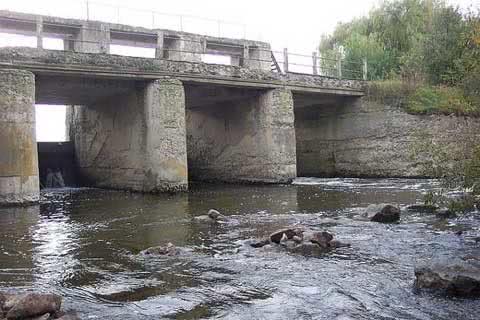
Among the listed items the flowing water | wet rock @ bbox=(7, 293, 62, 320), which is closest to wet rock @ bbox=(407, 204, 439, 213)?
the flowing water

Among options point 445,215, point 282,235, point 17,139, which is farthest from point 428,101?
point 17,139

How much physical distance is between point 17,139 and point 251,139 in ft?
31.3

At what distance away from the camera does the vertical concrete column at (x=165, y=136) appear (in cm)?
1727

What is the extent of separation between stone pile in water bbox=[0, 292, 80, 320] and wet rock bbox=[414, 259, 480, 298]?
149 inches

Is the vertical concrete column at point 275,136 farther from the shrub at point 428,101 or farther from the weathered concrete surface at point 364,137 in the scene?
the shrub at point 428,101

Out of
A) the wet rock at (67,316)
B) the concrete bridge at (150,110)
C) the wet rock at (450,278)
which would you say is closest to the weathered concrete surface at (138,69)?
the concrete bridge at (150,110)

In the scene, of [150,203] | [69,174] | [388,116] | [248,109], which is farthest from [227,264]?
[69,174]

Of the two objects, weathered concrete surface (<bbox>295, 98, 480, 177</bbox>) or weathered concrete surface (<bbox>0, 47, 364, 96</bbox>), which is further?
weathered concrete surface (<bbox>295, 98, 480, 177</bbox>)

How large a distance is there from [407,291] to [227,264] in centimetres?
256

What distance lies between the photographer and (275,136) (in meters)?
20.5

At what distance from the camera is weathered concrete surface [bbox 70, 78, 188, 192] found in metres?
17.3

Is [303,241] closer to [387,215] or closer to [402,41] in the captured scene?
[387,215]

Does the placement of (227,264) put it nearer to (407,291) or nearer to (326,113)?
(407,291)

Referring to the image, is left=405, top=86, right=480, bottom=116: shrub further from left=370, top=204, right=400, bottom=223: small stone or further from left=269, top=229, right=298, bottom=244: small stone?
left=269, top=229, right=298, bottom=244: small stone
